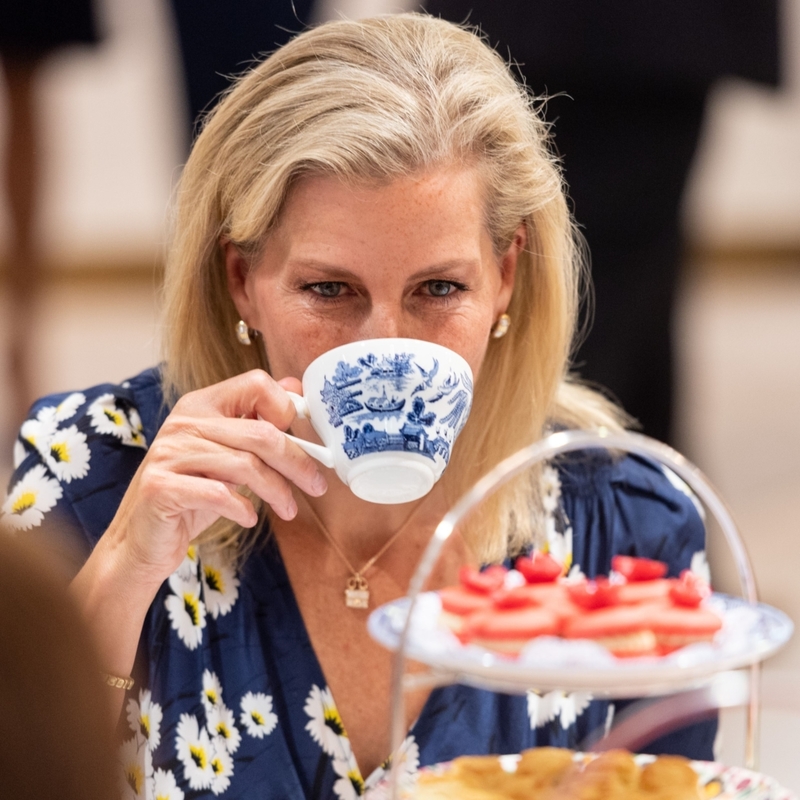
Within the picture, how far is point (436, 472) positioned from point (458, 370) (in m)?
0.09

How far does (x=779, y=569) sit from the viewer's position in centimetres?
319

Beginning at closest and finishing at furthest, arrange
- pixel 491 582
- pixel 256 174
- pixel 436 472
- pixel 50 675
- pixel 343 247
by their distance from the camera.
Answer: pixel 50 675 < pixel 491 582 < pixel 436 472 < pixel 343 247 < pixel 256 174

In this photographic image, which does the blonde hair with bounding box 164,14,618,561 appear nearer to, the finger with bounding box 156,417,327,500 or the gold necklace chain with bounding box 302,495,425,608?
the gold necklace chain with bounding box 302,495,425,608

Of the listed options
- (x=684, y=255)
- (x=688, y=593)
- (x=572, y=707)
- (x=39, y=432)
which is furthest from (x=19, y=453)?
(x=684, y=255)

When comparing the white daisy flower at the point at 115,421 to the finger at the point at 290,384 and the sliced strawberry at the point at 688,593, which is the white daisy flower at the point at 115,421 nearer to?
the finger at the point at 290,384

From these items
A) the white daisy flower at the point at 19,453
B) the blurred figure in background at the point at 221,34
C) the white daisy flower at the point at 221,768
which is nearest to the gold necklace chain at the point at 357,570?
the white daisy flower at the point at 221,768

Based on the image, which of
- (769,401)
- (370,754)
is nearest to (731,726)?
(370,754)

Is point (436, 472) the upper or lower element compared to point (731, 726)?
upper

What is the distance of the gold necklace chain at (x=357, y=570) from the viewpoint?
4.76 ft

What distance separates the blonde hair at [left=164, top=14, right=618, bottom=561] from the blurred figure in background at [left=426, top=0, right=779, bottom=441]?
3.39ft

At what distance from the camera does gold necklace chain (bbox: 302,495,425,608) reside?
1450mm

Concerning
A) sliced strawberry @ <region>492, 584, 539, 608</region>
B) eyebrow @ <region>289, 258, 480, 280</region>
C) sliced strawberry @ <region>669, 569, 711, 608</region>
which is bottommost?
sliced strawberry @ <region>669, 569, 711, 608</region>

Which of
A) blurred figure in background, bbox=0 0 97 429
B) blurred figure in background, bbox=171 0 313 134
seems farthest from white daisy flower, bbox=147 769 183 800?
blurred figure in background, bbox=0 0 97 429

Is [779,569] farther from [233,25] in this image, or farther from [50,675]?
[50,675]
